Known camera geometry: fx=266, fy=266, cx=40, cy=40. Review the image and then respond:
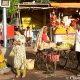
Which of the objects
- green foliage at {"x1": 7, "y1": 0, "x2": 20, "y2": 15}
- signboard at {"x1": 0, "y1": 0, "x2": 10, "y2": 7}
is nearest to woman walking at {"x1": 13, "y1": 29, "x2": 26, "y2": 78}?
signboard at {"x1": 0, "y1": 0, "x2": 10, "y2": 7}

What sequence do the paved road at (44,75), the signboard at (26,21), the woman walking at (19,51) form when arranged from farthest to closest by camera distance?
the signboard at (26,21)
the paved road at (44,75)
the woman walking at (19,51)

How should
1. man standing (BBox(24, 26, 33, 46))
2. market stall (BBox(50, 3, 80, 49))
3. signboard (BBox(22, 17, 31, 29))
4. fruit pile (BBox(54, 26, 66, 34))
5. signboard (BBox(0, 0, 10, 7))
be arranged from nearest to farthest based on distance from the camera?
signboard (BBox(0, 0, 10, 7)) < fruit pile (BBox(54, 26, 66, 34)) < market stall (BBox(50, 3, 80, 49)) < man standing (BBox(24, 26, 33, 46)) < signboard (BBox(22, 17, 31, 29))

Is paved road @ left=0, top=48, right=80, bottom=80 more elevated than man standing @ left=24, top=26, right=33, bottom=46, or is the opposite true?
man standing @ left=24, top=26, right=33, bottom=46

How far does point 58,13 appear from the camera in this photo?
18.4 metres

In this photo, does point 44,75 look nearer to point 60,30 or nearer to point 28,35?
point 60,30

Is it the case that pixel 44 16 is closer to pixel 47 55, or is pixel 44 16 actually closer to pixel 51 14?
pixel 51 14

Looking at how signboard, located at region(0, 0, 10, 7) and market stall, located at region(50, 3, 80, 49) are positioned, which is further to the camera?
market stall, located at region(50, 3, 80, 49)

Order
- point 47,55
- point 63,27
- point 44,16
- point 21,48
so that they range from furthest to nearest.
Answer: point 44,16 → point 63,27 → point 47,55 → point 21,48

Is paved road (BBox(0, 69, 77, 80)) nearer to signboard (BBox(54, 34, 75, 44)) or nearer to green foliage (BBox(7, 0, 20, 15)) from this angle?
signboard (BBox(54, 34, 75, 44))

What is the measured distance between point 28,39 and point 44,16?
2837 mm

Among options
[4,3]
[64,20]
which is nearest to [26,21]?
[64,20]

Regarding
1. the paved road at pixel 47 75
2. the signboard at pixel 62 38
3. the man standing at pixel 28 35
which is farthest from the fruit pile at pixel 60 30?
the paved road at pixel 47 75

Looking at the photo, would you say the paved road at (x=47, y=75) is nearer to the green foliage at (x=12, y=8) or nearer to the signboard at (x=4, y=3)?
the signboard at (x=4, y=3)

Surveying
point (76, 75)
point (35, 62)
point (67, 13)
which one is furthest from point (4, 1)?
point (67, 13)
